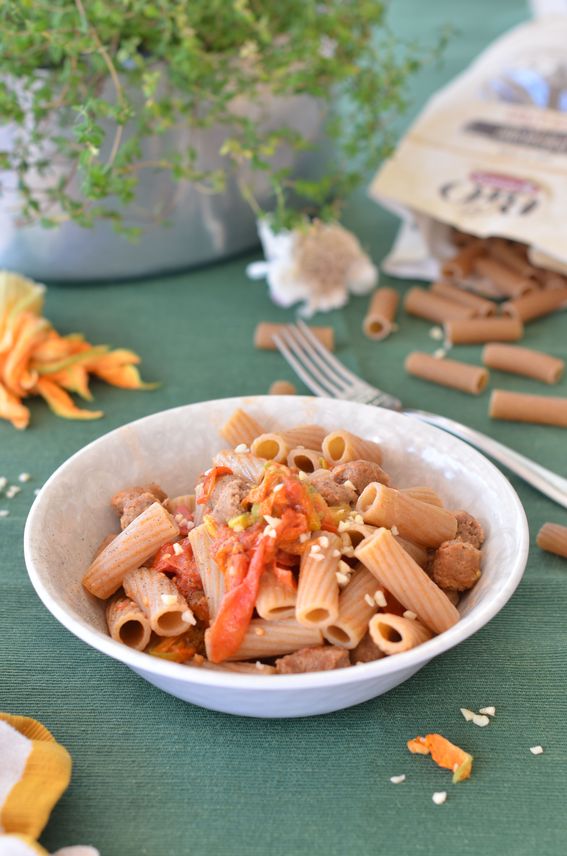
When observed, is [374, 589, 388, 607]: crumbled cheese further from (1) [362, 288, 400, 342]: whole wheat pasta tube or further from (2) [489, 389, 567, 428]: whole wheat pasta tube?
(1) [362, 288, 400, 342]: whole wheat pasta tube

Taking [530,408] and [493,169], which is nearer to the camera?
[530,408]

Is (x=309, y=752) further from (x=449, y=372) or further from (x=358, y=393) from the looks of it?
(x=449, y=372)

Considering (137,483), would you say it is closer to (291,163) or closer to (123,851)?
(123,851)

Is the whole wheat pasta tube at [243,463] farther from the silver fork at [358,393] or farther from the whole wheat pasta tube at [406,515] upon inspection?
the silver fork at [358,393]

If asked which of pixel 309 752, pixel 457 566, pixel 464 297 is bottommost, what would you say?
pixel 464 297

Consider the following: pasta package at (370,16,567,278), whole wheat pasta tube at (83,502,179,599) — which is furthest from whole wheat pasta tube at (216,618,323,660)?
pasta package at (370,16,567,278)

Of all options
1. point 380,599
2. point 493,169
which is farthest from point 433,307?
point 380,599

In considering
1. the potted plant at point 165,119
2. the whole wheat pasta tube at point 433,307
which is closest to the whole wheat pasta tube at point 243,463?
the potted plant at point 165,119

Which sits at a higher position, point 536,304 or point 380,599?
point 380,599
